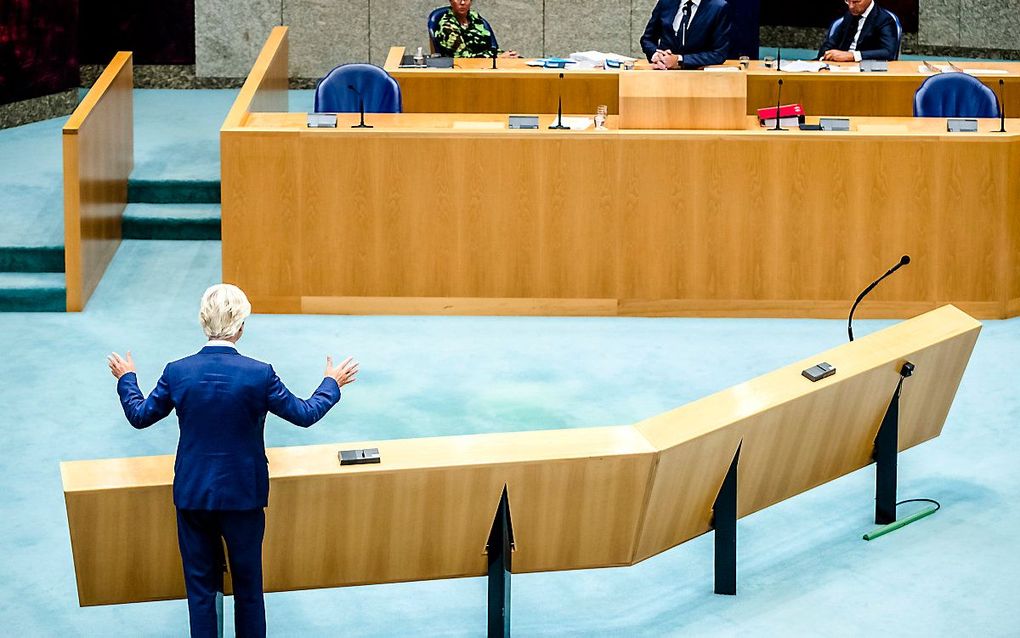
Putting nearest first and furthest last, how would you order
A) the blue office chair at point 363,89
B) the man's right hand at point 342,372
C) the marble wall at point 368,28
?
the man's right hand at point 342,372 → the blue office chair at point 363,89 → the marble wall at point 368,28

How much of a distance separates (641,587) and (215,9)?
952 centimetres

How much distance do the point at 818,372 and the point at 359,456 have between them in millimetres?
1680

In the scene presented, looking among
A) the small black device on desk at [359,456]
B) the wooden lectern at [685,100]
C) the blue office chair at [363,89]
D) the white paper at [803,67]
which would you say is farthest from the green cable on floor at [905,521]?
the white paper at [803,67]

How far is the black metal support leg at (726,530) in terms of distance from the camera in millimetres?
5136

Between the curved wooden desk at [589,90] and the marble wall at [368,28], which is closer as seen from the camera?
the curved wooden desk at [589,90]

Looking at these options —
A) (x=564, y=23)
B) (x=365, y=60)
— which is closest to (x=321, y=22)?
(x=365, y=60)

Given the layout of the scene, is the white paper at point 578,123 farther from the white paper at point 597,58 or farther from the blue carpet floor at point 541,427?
the white paper at point 597,58

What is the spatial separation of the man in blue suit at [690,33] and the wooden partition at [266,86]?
2.53 metres

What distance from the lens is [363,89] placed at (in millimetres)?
9547

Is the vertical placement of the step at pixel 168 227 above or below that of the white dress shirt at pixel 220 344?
below

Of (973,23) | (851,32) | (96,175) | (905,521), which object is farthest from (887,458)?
(973,23)

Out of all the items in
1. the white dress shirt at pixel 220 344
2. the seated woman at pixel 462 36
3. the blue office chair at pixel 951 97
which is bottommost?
the white dress shirt at pixel 220 344

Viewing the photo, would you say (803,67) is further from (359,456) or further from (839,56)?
(359,456)

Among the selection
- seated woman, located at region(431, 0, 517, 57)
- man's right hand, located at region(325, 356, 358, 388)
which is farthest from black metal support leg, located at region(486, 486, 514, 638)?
seated woman, located at region(431, 0, 517, 57)
